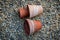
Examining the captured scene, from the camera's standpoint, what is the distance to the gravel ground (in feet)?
5.94

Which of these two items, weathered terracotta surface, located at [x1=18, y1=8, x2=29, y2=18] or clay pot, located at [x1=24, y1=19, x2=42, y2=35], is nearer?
clay pot, located at [x1=24, y1=19, x2=42, y2=35]

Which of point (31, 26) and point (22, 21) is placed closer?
point (31, 26)

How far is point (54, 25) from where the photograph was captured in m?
1.88

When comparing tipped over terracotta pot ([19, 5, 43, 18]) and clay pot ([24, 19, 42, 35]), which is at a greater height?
tipped over terracotta pot ([19, 5, 43, 18])

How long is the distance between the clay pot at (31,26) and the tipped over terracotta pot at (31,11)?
0.07m

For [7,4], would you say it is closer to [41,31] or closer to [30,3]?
[30,3]

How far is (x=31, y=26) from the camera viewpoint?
5.66 ft

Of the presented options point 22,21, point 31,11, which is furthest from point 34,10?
point 22,21

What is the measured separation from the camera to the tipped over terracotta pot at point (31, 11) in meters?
1.80

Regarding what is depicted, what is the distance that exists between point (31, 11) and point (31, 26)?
0.53 feet

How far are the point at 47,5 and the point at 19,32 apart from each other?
1.42 ft

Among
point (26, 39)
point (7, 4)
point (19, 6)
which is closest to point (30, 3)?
point (19, 6)

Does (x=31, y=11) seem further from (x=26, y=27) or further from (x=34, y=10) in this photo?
(x=26, y=27)

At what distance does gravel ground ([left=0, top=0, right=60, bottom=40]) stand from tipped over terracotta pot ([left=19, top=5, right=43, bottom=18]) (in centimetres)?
7
